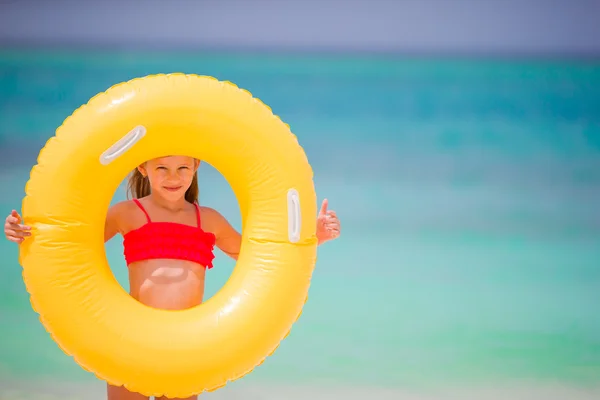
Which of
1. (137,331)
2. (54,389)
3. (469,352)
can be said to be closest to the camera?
(137,331)

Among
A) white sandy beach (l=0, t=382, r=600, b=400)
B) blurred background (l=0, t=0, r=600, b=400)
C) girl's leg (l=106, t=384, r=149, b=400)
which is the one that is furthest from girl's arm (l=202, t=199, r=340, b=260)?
blurred background (l=0, t=0, r=600, b=400)

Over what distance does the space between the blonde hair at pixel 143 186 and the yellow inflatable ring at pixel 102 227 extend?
0.70ft

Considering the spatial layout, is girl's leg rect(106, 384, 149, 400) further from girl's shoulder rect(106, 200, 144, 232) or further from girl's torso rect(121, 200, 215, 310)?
girl's shoulder rect(106, 200, 144, 232)

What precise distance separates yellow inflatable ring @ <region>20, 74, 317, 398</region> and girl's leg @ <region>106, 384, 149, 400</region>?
0.48 ft

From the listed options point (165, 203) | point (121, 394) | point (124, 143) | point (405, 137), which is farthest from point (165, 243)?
point (405, 137)

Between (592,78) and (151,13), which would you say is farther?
(592,78)

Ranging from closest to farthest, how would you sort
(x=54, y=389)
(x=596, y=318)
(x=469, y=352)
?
(x=54, y=389)
(x=469, y=352)
(x=596, y=318)

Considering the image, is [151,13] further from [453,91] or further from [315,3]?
[453,91]

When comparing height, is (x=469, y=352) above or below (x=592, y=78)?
below

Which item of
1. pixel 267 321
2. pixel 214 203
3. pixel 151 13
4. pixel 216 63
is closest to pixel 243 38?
pixel 216 63

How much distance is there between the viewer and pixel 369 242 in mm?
4656

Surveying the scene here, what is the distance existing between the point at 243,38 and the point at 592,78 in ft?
6.56

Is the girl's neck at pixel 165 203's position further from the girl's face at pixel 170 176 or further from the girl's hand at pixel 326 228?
the girl's hand at pixel 326 228

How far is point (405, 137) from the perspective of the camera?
492 centimetres
